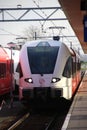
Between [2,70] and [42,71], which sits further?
[2,70]

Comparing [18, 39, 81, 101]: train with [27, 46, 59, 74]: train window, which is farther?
[27, 46, 59, 74]: train window

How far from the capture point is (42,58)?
72.0 feet

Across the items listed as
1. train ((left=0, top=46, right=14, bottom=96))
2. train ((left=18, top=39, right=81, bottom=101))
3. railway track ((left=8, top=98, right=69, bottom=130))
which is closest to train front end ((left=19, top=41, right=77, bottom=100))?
train ((left=18, top=39, right=81, bottom=101))

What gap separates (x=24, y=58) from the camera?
2178 cm

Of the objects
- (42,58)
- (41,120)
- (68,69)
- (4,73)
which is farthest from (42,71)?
(4,73)

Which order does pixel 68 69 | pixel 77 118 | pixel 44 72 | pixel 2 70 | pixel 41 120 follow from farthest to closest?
pixel 2 70
pixel 68 69
pixel 44 72
pixel 41 120
pixel 77 118

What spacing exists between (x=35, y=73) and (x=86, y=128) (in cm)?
716

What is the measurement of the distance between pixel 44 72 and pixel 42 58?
71 centimetres

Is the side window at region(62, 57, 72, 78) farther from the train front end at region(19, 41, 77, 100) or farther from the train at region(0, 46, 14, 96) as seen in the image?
the train at region(0, 46, 14, 96)

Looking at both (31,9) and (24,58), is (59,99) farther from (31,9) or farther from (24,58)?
(31,9)

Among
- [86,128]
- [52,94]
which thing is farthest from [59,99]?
[86,128]

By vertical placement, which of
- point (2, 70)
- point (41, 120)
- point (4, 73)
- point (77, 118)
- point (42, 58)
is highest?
point (42, 58)

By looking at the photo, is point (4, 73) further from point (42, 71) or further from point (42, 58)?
point (42, 71)

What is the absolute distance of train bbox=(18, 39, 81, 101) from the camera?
21.1m
